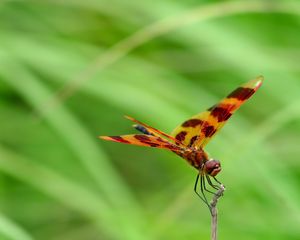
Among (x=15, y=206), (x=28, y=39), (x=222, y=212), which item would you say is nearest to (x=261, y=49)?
(x=222, y=212)

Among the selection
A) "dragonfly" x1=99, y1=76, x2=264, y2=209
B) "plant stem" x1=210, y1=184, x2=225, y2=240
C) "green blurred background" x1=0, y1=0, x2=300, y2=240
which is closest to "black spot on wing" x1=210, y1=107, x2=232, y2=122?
"dragonfly" x1=99, y1=76, x2=264, y2=209

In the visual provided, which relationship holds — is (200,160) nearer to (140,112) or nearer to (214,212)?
(214,212)

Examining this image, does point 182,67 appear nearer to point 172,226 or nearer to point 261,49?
point 261,49

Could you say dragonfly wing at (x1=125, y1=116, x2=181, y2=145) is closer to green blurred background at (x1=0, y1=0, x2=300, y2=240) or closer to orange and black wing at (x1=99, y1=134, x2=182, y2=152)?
orange and black wing at (x1=99, y1=134, x2=182, y2=152)

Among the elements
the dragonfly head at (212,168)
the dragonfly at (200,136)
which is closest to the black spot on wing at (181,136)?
the dragonfly at (200,136)

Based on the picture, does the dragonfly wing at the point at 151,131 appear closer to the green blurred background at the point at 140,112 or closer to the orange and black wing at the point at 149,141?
the orange and black wing at the point at 149,141

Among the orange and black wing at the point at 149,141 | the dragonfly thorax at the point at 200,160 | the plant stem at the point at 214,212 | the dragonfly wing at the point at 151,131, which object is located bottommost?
the plant stem at the point at 214,212
